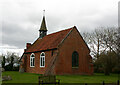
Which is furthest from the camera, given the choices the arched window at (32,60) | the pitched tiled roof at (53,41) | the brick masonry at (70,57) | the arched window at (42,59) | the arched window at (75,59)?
the arched window at (32,60)

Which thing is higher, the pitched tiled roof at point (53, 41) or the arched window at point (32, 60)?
the pitched tiled roof at point (53, 41)

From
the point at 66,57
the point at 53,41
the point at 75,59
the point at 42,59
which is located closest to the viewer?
the point at 66,57

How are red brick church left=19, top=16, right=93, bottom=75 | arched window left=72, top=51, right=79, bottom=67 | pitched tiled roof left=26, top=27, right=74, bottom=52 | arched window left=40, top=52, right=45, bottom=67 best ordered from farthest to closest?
arched window left=40, top=52, right=45, bottom=67 → pitched tiled roof left=26, top=27, right=74, bottom=52 → arched window left=72, top=51, right=79, bottom=67 → red brick church left=19, top=16, right=93, bottom=75

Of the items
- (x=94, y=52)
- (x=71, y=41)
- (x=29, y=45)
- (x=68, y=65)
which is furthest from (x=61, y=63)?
(x=94, y=52)

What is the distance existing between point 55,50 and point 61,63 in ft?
8.59

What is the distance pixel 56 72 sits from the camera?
28.0m

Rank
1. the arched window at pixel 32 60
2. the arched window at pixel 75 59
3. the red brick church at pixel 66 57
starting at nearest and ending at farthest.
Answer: the red brick church at pixel 66 57 < the arched window at pixel 75 59 < the arched window at pixel 32 60

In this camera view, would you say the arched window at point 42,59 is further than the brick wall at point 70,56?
Yes

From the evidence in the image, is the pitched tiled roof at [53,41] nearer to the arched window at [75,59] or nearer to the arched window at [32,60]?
the arched window at [32,60]

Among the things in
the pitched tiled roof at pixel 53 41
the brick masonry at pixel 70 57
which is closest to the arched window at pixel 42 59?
the brick masonry at pixel 70 57

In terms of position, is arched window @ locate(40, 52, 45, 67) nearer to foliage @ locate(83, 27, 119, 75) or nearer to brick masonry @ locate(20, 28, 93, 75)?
brick masonry @ locate(20, 28, 93, 75)

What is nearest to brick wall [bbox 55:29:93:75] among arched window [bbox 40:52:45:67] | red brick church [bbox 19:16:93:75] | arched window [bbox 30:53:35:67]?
red brick church [bbox 19:16:93:75]

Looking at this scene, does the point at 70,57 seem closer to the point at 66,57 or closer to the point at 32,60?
the point at 66,57

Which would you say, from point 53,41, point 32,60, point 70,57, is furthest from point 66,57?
point 32,60
